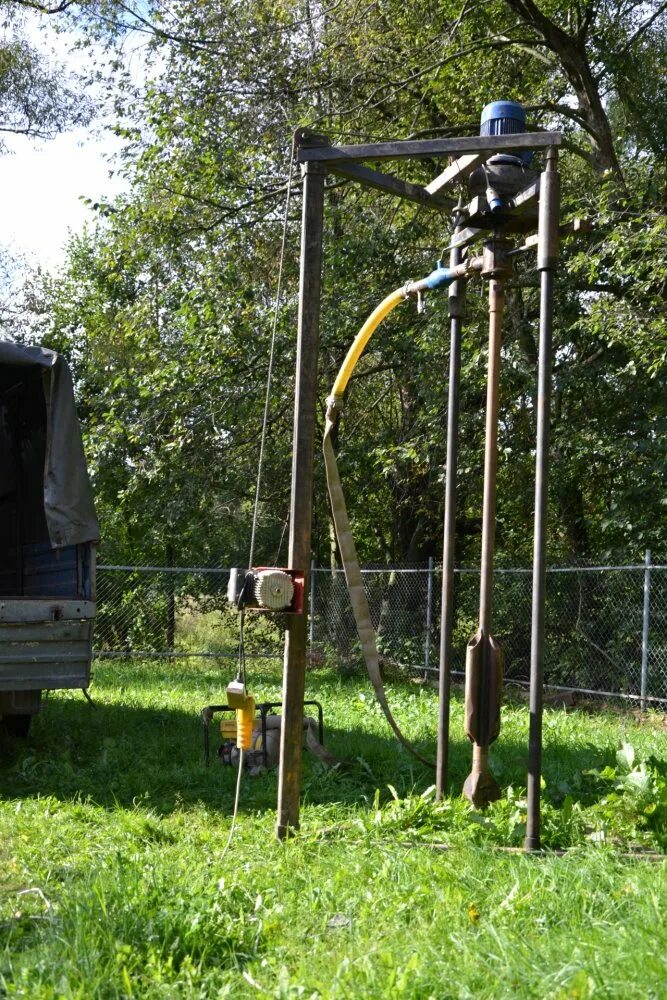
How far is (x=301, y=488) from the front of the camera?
508cm

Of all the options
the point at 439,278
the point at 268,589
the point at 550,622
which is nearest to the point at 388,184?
the point at 439,278

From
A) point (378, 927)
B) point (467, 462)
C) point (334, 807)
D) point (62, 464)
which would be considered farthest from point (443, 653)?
point (467, 462)

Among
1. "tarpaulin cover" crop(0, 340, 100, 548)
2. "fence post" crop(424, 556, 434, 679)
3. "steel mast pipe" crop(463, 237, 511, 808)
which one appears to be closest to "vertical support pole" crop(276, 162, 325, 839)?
"steel mast pipe" crop(463, 237, 511, 808)

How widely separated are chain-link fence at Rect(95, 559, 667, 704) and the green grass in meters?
4.98

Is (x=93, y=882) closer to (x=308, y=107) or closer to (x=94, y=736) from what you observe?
(x=94, y=736)

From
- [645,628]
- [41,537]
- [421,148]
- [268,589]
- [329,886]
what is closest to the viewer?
[329,886]

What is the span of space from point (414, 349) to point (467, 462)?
1763 millimetres

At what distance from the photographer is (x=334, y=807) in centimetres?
575

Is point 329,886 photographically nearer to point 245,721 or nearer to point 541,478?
point 245,721

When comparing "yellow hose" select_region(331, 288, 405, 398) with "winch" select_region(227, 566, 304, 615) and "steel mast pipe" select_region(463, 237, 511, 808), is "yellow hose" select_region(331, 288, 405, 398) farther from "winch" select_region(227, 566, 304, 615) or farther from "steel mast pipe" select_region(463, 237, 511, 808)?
"winch" select_region(227, 566, 304, 615)

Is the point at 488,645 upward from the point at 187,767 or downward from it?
upward

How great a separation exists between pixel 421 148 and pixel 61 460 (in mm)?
4040

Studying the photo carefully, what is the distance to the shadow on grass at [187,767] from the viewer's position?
20.5ft

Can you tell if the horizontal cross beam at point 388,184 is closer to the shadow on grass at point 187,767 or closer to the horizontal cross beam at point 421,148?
the horizontal cross beam at point 421,148
